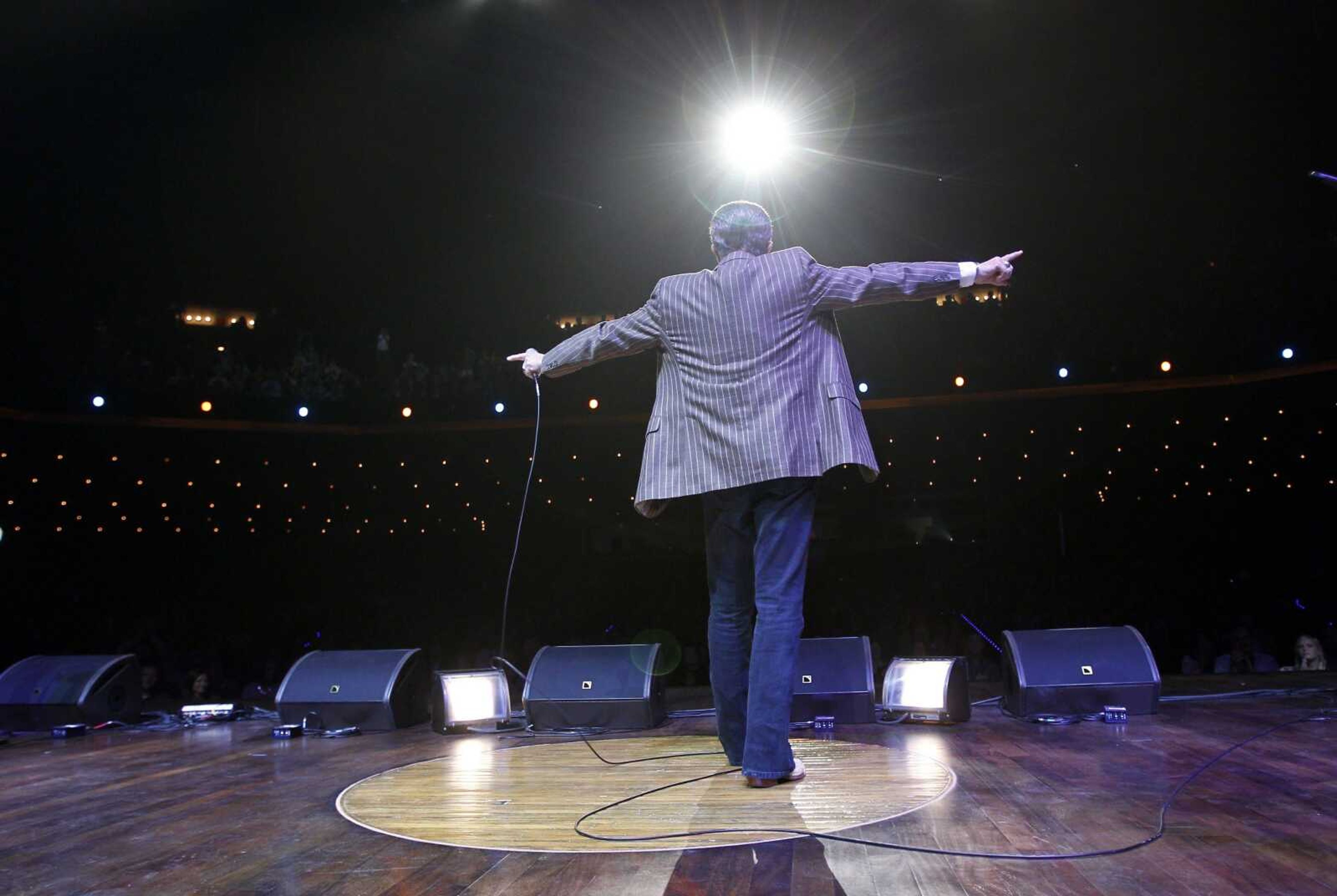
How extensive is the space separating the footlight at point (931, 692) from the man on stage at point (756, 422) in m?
1.53

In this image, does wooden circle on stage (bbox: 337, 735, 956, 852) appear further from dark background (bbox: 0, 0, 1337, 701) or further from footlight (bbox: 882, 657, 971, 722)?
dark background (bbox: 0, 0, 1337, 701)

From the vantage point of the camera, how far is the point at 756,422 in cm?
215

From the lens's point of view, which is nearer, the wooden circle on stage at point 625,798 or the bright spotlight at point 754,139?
the wooden circle on stage at point 625,798

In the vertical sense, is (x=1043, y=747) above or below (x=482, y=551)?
below

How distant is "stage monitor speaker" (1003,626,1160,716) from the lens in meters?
3.59

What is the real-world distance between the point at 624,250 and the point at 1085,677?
249 inches

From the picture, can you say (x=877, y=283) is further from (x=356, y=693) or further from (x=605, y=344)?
(x=356, y=693)

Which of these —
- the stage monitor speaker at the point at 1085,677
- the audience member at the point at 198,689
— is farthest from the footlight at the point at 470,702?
the audience member at the point at 198,689

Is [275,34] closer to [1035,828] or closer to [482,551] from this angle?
[482,551]

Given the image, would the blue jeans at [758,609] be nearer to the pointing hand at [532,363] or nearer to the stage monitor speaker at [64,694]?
the pointing hand at [532,363]

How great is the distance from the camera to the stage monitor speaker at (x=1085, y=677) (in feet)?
11.8

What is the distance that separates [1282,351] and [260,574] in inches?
342

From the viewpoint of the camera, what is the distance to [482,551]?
8.56 m

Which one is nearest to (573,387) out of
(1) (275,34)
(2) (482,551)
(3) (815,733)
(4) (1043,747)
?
(2) (482,551)
